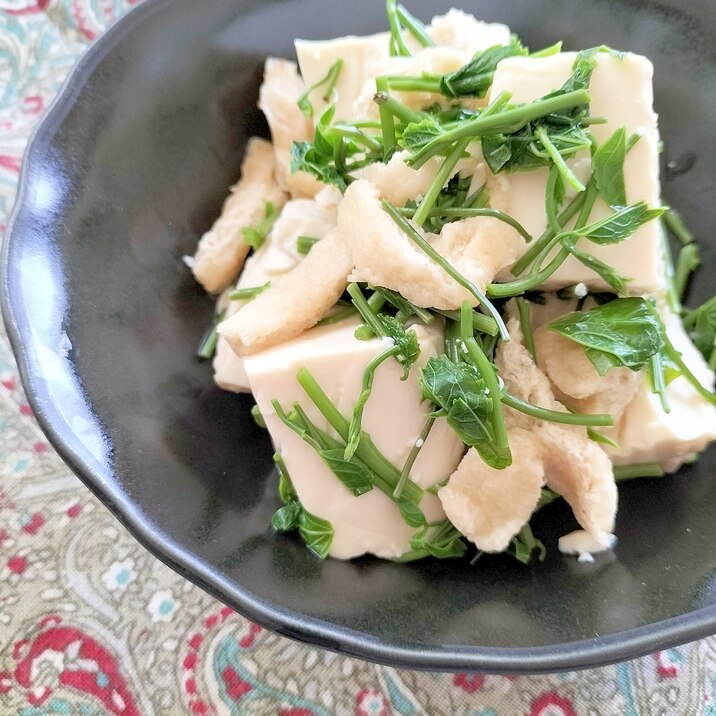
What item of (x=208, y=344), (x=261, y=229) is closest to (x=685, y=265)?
(x=261, y=229)

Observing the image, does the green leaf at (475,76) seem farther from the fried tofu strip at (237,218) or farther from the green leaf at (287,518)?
the green leaf at (287,518)

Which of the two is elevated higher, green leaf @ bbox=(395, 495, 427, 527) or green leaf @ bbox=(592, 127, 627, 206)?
green leaf @ bbox=(592, 127, 627, 206)

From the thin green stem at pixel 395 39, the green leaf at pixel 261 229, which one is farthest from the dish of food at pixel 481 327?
the green leaf at pixel 261 229

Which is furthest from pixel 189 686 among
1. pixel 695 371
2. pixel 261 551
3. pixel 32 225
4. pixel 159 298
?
pixel 695 371

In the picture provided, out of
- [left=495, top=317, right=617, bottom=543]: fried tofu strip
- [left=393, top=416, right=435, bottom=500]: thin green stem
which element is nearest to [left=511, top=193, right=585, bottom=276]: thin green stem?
[left=495, top=317, right=617, bottom=543]: fried tofu strip

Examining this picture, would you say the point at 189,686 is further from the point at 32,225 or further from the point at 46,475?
the point at 32,225

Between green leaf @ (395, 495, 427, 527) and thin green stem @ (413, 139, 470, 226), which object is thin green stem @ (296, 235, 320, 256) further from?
green leaf @ (395, 495, 427, 527)

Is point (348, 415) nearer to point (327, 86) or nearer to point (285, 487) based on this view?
point (285, 487)
